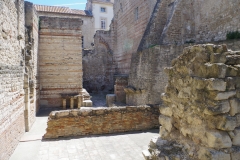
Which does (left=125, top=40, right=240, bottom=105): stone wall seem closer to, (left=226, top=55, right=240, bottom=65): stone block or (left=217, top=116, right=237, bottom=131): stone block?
(left=226, top=55, right=240, bottom=65): stone block

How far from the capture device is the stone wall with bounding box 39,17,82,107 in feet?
35.2

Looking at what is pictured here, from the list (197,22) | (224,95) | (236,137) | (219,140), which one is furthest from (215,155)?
(197,22)

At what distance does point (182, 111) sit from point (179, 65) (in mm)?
727

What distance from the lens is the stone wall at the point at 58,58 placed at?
10719mm

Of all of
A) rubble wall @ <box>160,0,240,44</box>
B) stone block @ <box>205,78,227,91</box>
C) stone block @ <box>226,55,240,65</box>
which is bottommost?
stone block @ <box>205,78,227,91</box>

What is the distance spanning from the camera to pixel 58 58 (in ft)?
35.9

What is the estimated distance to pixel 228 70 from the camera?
8.11 feet

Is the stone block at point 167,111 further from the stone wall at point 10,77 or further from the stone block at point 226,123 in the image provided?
the stone wall at point 10,77

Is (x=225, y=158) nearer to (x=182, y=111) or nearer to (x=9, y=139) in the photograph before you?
(x=182, y=111)

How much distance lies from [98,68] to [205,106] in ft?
54.7

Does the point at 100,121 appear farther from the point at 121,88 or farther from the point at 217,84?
the point at 121,88

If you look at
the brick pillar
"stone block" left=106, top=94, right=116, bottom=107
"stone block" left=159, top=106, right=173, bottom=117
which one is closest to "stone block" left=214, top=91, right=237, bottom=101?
"stone block" left=159, top=106, right=173, bottom=117

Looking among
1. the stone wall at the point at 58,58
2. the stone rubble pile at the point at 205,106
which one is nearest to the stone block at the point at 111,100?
the stone wall at the point at 58,58

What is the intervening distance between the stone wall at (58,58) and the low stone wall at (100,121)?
4.97 m
